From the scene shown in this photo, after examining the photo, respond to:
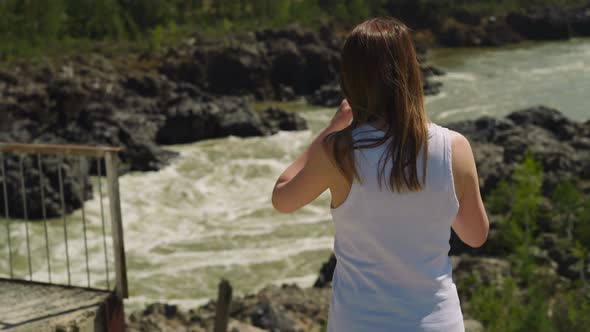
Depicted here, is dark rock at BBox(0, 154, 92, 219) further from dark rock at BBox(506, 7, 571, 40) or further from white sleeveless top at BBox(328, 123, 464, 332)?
dark rock at BBox(506, 7, 571, 40)

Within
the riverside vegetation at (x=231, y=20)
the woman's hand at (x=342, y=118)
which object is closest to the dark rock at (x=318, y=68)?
the riverside vegetation at (x=231, y=20)

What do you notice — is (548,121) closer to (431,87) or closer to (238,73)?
(431,87)

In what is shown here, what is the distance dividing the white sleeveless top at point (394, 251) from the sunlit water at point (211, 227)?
927cm

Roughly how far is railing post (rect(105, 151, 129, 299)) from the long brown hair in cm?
281

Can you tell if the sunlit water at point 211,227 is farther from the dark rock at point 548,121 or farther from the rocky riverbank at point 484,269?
the dark rock at point 548,121

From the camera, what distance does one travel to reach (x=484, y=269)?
984 centimetres

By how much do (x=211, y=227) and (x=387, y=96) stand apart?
12.6 m

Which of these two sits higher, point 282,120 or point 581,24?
point 581,24

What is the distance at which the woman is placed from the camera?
5.75ft

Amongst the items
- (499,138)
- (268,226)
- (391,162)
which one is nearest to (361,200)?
(391,162)

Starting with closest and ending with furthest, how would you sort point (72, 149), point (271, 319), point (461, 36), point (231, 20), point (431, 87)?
point (72, 149), point (271, 319), point (431, 87), point (461, 36), point (231, 20)

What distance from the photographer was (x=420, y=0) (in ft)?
138

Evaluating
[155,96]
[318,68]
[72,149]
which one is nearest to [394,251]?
[72,149]

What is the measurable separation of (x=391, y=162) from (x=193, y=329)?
7.18 metres
